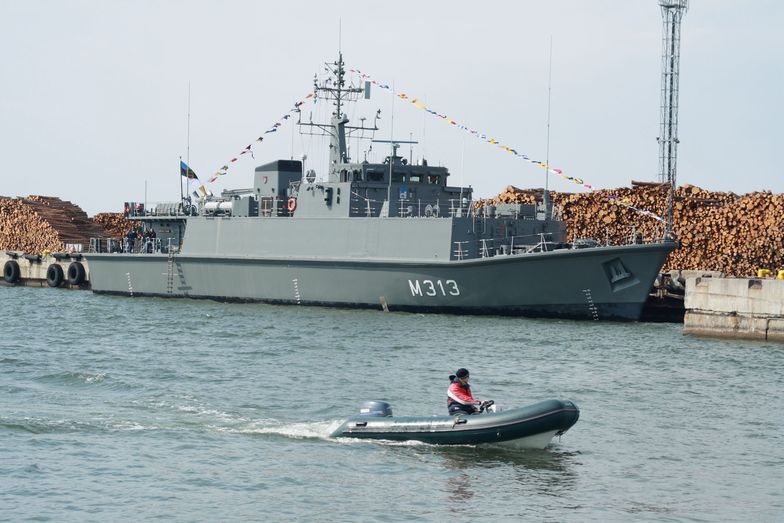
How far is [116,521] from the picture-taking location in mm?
12523

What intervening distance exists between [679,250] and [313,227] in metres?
11.9

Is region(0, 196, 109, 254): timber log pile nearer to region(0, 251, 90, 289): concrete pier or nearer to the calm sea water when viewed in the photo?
region(0, 251, 90, 289): concrete pier

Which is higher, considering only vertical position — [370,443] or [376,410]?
[376,410]

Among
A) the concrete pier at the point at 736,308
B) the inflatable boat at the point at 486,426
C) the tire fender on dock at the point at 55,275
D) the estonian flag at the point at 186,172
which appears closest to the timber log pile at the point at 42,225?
Answer: the tire fender on dock at the point at 55,275

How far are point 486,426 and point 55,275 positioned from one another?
37.7 metres

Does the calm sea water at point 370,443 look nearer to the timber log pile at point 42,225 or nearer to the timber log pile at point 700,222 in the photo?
the timber log pile at point 700,222

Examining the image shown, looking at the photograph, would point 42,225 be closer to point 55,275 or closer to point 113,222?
point 113,222

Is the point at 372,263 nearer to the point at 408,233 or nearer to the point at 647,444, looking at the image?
the point at 408,233

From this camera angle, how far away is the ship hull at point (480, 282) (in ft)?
97.3

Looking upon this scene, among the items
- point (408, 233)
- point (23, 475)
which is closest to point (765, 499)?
point (23, 475)

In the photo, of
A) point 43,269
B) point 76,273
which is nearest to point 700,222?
point 76,273

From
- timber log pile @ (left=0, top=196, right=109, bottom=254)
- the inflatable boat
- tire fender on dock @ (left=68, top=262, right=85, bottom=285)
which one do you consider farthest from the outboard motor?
timber log pile @ (left=0, top=196, right=109, bottom=254)

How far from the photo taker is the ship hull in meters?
29.7

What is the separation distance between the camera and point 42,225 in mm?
60500
